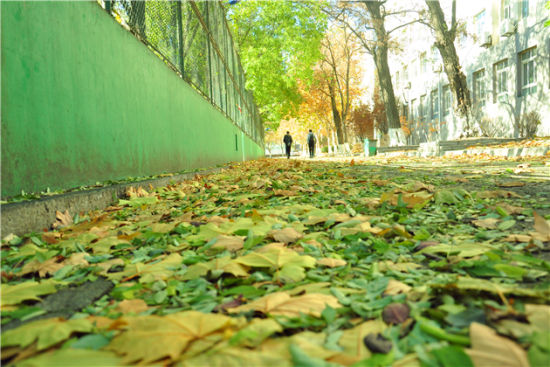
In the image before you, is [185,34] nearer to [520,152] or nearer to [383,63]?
[520,152]

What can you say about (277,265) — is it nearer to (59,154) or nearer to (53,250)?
(53,250)

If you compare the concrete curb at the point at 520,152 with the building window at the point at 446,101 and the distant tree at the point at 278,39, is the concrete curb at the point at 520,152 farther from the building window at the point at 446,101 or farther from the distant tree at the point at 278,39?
the building window at the point at 446,101

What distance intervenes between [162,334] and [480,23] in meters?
25.3

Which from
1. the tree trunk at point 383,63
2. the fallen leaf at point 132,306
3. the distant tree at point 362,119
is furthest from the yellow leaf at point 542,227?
the distant tree at point 362,119

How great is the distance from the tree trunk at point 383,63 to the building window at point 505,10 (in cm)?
581

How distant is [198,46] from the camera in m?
7.82

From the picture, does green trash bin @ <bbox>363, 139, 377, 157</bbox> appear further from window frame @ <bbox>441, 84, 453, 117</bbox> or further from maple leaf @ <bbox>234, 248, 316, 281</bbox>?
maple leaf @ <bbox>234, 248, 316, 281</bbox>

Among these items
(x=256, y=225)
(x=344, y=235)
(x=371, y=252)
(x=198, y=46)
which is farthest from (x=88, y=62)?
(x=198, y=46)

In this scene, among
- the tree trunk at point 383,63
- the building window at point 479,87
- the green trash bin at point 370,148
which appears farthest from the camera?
the building window at point 479,87

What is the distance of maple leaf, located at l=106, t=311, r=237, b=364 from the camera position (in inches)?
30.2

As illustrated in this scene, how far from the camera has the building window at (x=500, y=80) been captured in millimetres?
18411

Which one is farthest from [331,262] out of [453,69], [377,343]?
[453,69]

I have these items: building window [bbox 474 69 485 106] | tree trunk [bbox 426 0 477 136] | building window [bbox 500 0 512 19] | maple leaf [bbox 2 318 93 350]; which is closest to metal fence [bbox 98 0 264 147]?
maple leaf [bbox 2 318 93 350]

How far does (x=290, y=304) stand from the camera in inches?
40.1
